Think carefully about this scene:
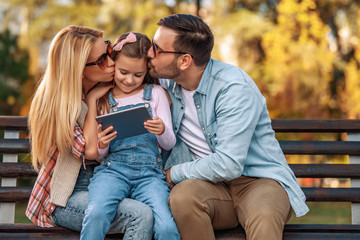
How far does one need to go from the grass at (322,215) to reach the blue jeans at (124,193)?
363 centimetres

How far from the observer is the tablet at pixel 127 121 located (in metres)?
2.59

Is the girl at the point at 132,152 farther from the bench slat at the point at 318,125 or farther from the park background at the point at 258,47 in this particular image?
the park background at the point at 258,47

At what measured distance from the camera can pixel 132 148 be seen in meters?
2.88

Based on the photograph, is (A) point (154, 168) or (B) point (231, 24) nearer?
(A) point (154, 168)

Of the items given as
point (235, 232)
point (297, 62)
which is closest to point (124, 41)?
point (235, 232)

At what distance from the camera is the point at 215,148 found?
110 inches

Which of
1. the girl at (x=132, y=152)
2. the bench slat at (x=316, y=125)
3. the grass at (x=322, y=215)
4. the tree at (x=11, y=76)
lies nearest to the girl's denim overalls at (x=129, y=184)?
the girl at (x=132, y=152)

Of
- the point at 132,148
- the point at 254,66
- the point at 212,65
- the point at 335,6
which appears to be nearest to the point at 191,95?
the point at 212,65

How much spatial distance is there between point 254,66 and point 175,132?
9255 mm

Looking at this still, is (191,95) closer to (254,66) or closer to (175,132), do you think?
(175,132)

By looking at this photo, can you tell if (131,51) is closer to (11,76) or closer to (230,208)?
(230,208)

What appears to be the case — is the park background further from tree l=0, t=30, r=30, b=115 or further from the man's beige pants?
the man's beige pants

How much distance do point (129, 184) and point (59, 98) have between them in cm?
66

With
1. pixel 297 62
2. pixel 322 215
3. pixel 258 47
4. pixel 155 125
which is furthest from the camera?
pixel 258 47
